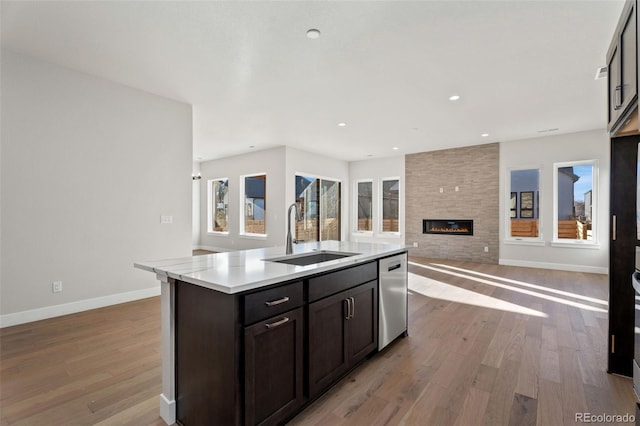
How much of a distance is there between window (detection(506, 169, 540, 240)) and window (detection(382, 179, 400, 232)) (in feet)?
9.00

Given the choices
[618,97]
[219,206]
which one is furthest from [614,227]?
[219,206]

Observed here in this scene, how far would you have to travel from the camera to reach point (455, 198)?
7469 mm

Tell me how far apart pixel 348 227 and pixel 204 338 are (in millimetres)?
8086

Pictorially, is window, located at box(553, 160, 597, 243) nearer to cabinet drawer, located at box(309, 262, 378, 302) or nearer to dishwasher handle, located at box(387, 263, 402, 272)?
dishwasher handle, located at box(387, 263, 402, 272)

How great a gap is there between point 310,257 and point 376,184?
22.0 ft

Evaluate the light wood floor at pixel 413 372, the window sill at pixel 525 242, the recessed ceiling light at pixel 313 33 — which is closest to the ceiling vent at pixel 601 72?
the light wood floor at pixel 413 372

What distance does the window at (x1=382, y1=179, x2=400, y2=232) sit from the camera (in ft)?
28.2

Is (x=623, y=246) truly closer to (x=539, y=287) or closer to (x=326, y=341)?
(x=326, y=341)

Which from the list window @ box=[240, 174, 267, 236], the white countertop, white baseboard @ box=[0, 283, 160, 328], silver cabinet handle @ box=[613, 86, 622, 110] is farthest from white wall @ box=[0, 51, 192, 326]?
silver cabinet handle @ box=[613, 86, 622, 110]

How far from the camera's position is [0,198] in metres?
2.99

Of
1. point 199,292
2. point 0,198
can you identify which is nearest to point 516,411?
point 199,292

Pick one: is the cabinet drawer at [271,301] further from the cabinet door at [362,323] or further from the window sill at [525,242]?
the window sill at [525,242]

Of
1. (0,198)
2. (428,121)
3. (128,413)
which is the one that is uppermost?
(428,121)

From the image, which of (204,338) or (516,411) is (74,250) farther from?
(516,411)
